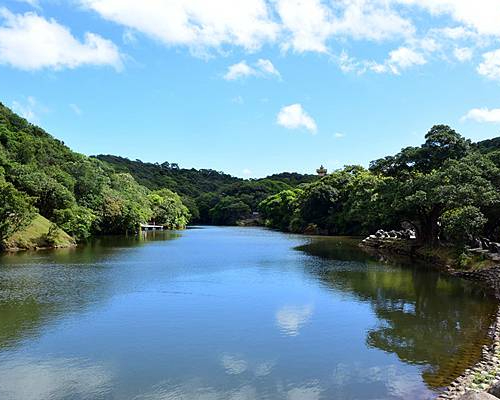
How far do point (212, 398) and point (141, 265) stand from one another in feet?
79.3

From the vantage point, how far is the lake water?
1150 cm

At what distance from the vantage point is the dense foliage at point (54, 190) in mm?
39344

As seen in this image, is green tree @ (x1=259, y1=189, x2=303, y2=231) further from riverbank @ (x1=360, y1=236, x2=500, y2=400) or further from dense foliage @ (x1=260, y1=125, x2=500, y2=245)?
riverbank @ (x1=360, y1=236, x2=500, y2=400)

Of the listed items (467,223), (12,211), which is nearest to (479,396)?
(467,223)

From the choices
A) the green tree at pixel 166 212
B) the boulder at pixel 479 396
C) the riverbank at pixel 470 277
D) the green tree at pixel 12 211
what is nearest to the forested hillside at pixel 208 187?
the green tree at pixel 166 212

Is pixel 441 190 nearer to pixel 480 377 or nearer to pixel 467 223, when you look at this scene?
pixel 467 223

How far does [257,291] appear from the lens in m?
24.4

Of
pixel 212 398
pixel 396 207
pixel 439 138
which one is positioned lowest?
pixel 212 398

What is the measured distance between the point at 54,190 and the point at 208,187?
12200 cm

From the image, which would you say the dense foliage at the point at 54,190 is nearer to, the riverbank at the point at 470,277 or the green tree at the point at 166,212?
the green tree at the point at 166,212

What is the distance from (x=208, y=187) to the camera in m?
174

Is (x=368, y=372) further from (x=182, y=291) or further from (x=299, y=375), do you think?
(x=182, y=291)

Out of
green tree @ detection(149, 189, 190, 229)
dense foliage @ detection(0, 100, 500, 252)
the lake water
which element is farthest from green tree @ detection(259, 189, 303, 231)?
the lake water

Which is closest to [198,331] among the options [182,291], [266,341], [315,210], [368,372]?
[266,341]
